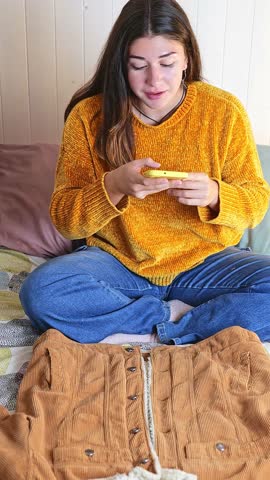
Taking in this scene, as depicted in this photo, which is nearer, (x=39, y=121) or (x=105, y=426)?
(x=105, y=426)

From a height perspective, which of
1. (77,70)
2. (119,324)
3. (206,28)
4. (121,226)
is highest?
(206,28)

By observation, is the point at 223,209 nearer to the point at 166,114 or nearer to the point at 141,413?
the point at 166,114

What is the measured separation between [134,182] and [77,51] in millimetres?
791

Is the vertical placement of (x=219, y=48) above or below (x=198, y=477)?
above

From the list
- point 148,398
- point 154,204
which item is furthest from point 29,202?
point 148,398

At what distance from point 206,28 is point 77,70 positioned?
389 millimetres

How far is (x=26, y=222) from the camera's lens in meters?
1.42

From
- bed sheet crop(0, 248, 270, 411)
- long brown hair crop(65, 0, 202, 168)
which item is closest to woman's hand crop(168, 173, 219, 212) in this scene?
long brown hair crop(65, 0, 202, 168)

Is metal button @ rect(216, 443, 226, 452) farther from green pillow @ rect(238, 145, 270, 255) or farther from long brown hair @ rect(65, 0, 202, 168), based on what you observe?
green pillow @ rect(238, 145, 270, 255)

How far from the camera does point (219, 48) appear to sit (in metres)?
1.65

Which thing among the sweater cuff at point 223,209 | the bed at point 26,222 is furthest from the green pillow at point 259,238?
the sweater cuff at point 223,209

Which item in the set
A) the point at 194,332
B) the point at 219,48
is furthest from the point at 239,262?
the point at 219,48

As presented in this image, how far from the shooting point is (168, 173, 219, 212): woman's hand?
1022mm

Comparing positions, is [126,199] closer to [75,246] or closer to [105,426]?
[75,246]
